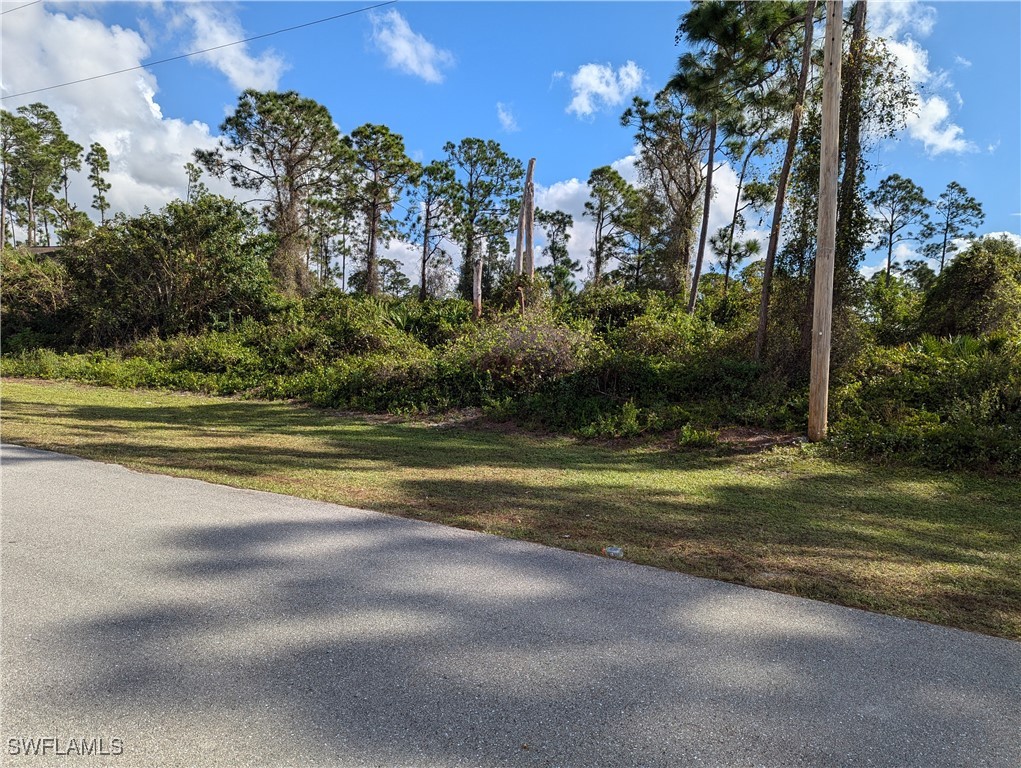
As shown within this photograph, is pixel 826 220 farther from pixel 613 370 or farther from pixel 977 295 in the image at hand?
pixel 977 295

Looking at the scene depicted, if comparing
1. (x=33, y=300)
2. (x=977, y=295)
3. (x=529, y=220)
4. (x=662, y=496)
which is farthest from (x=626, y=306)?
(x=33, y=300)

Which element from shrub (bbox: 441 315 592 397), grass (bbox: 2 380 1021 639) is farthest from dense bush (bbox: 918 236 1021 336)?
shrub (bbox: 441 315 592 397)

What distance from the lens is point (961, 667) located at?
8.93ft

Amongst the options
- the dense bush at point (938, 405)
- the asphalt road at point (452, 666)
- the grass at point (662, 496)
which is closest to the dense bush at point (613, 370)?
the dense bush at point (938, 405)

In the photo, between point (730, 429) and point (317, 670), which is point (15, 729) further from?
point (730, 429)

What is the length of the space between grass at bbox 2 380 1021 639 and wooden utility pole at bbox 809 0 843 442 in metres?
0.97

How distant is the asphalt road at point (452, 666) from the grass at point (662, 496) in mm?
564

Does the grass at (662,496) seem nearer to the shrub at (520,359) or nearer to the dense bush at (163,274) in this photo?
the shrub at (520,359)

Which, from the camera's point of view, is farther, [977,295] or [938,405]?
[977,295]

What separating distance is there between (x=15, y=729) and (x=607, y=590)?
109 inches

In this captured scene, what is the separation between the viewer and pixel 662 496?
6262mm

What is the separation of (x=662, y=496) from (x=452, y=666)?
4.17 metres

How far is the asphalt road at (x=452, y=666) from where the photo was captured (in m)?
2.08

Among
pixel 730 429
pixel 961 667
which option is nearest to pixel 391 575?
pixel 961 667
